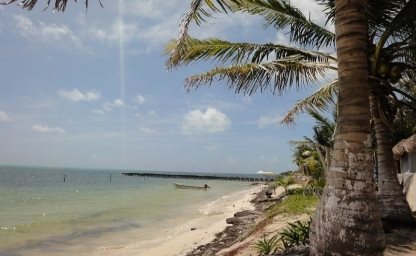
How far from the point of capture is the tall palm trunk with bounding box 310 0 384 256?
5.52 metres

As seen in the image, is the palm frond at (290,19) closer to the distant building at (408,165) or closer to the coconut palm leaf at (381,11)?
the coconut palm leaf at (381,11)

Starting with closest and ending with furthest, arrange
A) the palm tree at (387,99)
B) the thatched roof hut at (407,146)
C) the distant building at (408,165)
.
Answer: the palm tree at (387,99) → the distant building at (408,165) → the thatched roof hut at (407,146)

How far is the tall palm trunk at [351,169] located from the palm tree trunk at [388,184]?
3.29m

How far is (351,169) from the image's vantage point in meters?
5.71

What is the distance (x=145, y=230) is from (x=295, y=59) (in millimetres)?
13523

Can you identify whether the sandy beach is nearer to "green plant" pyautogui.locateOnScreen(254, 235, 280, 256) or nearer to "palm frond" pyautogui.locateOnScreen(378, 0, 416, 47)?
"green plant" pyautogui.locateOnScreen(254, 235, 280, 256)

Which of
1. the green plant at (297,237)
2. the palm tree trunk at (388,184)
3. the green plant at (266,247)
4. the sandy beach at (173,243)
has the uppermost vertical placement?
the palm tree trunk at (388,184)

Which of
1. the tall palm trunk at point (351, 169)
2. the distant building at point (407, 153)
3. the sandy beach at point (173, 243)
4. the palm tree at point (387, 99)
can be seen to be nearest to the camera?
the tall palm trunk at point (351, 169)

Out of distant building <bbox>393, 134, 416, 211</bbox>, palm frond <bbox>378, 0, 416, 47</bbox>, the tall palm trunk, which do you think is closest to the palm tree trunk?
A: palm frond <bbox>378, 0, 416, 47</bbox>

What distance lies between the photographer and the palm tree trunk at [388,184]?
348 inches

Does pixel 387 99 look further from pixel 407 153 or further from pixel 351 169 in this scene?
pixel 407 153

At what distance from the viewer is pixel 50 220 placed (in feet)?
77.5

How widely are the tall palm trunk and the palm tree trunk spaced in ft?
10.8

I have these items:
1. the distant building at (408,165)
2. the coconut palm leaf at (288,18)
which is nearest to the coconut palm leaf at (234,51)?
the coconut palm leaf at (288,18)
